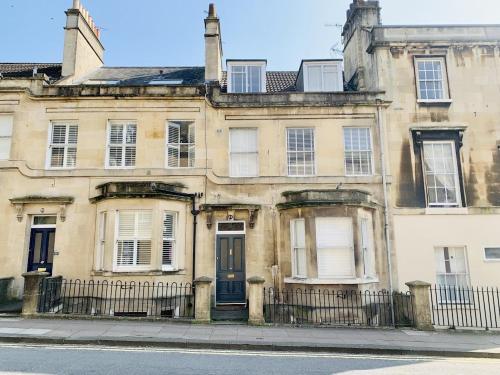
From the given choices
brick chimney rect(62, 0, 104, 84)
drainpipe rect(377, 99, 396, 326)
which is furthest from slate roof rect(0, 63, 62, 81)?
drainpipe rect(377, 99, 396, 326)

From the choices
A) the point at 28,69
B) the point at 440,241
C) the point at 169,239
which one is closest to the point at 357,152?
the point at 440,241

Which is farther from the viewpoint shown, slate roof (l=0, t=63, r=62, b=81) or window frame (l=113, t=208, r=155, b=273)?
slate roof (l=0, t=63, r=62, b=81)

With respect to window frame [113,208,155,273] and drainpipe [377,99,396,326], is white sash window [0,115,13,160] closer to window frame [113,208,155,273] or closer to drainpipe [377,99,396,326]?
window frame [113,208,155,273]

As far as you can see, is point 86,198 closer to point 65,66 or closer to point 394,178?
point 65,66

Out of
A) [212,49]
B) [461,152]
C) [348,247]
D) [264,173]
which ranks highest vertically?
[212,49]

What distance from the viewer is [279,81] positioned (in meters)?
18.8

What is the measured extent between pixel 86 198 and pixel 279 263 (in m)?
8.05

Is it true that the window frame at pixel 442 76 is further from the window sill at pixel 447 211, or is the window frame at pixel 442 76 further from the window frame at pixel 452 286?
the window frame at pixel 452 286

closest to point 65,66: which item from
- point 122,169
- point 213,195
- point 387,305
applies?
point 122,169

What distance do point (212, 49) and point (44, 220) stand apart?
10268mm

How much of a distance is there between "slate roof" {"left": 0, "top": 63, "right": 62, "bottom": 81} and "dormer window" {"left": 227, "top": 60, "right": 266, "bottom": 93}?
8260 millimetres

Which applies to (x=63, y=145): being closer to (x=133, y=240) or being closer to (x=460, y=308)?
(x=133, y=240)

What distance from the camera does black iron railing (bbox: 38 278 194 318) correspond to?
40.6ft

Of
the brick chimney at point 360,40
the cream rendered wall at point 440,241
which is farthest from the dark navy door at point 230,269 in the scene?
the brick chimney at point 360,40
